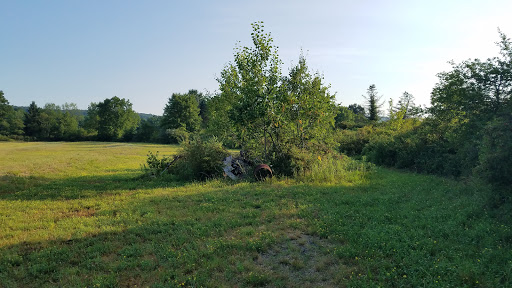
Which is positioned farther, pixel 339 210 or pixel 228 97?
pixel 228 97

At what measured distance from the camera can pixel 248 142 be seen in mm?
13570

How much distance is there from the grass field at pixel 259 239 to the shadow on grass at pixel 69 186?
319 millimetres

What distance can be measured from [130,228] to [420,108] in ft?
50.8

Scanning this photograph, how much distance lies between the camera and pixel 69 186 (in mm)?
11078

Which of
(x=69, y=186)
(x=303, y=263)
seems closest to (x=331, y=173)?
(x=303, y=263)

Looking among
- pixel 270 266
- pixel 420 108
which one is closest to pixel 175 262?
pixel 270 266

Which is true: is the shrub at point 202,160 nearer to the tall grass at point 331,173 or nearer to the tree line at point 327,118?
the tree line at point 327,118

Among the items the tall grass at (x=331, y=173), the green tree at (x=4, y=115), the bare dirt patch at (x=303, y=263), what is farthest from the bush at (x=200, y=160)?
the green tree at (x=4, y=115)

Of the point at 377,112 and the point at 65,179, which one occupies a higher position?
the point at 377,112

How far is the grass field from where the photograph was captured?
406cm

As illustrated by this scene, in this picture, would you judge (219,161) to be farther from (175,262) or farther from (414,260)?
(414,260)

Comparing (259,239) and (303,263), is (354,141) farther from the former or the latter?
(303,263)

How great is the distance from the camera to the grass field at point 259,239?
406cm

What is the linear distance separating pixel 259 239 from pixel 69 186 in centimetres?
937
